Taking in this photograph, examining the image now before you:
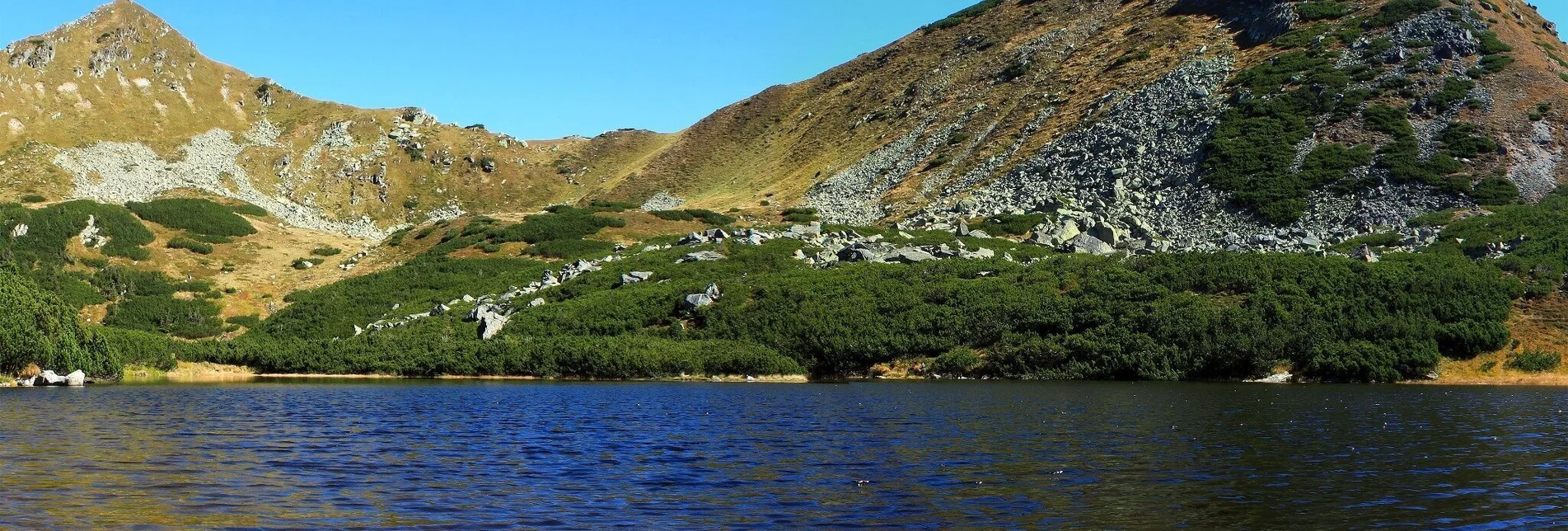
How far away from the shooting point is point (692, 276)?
277 feet

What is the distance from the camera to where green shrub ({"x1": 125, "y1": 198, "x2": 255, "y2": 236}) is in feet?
367

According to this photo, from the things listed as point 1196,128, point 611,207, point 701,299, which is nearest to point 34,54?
point 611,207

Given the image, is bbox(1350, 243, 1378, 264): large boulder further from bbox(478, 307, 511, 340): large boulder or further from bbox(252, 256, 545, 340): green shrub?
bbox(252, 256, 545, 340): green shrub

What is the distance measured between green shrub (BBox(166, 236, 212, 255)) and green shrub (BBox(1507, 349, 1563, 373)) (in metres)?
101

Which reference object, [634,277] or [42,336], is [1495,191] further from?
[42,336]

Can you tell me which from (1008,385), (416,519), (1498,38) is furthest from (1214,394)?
(1498,38)

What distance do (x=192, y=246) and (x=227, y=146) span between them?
5081cm

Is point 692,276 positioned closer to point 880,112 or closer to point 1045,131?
point 1045,131

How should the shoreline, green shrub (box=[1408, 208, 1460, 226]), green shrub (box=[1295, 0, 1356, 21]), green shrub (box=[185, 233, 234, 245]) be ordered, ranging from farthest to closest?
green shrub (box=[1295, 0, 1356, 21]) < green shrub (box=[185, 233, 234, 245]) < green shrub (box=[1408, 208, 1460, 226]) < the shoreline

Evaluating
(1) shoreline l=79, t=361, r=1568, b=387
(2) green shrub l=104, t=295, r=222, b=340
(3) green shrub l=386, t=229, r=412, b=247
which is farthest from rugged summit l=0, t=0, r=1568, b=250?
(2) green shrub l=104, t=295, r=222, b=340

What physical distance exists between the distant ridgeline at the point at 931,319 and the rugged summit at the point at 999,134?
11242 mm

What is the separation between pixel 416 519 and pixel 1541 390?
50.6 metres

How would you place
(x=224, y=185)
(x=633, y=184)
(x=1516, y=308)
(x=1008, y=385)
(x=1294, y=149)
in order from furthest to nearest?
(x=633, y=184)
(x=224, y=185)
(x=1294, y=149)
(x=1516, y=308)
(x=1008, y=385)

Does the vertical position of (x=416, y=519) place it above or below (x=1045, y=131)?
below
